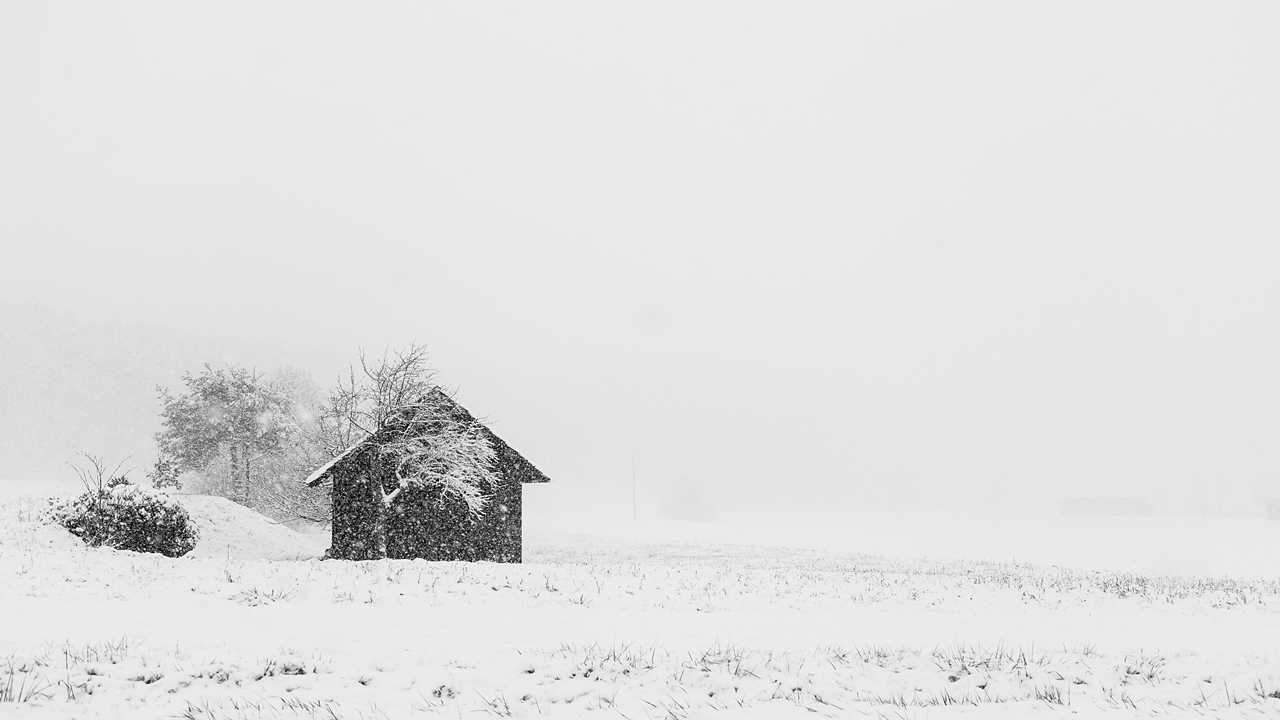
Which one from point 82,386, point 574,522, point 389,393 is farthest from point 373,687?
point 82,386

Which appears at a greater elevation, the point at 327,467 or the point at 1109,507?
the point at 327,467

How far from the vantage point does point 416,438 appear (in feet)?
78.8

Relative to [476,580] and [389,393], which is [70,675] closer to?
[476,580]

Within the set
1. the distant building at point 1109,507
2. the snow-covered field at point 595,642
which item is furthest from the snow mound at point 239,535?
the distant building at point 1109,507

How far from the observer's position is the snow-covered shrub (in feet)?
71.6

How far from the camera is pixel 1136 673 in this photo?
761 centimetres

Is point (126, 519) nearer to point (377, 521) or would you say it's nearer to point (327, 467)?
point (327, 467)

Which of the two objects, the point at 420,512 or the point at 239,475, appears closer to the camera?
the point at 420,512

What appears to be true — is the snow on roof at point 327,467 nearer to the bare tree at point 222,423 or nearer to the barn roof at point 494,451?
the barn roof at point 494,451

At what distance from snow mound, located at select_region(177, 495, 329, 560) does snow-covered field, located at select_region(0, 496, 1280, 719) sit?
25.8ft

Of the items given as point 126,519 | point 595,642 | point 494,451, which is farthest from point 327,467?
point 595,642

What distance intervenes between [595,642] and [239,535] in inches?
1093

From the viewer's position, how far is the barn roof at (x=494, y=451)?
2459cm

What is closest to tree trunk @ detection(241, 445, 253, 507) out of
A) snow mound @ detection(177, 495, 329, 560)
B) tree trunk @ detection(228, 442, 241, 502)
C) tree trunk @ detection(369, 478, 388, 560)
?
tree trunk @ detection(228, 442, 241, 502)
